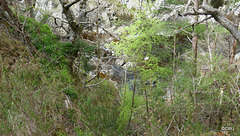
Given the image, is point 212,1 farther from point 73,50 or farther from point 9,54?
point 9,54

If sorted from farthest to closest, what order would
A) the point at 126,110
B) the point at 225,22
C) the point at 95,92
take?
1. the point at 95,92
2. the point at 126,110
3. the point at 225,22

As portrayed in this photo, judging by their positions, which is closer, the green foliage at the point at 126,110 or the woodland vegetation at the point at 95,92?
the woodland vegetation at the point at 95,92

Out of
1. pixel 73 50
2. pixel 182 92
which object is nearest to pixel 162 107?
pixel 182 92

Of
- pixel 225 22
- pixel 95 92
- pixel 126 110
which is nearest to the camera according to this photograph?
pixel 225 22

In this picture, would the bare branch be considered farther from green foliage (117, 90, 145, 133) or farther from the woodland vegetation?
green foliage (117, 90, 145, 133)

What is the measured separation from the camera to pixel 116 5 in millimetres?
18797

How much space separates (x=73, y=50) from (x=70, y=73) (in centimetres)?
67

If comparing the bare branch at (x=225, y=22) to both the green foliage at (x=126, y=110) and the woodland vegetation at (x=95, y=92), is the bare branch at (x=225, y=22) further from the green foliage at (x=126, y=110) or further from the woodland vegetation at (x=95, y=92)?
the green foliage at (x=126, y=110)

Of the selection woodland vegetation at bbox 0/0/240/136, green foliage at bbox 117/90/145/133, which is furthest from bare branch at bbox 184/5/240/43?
green foliage at bbox 117/90/145/133

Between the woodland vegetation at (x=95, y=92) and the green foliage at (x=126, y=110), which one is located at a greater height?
the woodland vegetation at (x=95, y=92)

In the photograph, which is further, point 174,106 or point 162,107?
point 162,107

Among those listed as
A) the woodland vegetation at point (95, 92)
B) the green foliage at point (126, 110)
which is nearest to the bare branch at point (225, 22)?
the woodland vegetation at point (95, 92)

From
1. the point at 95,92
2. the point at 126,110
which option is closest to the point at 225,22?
the point at 126,110

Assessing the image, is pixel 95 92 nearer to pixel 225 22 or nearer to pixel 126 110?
pixel 126 110
